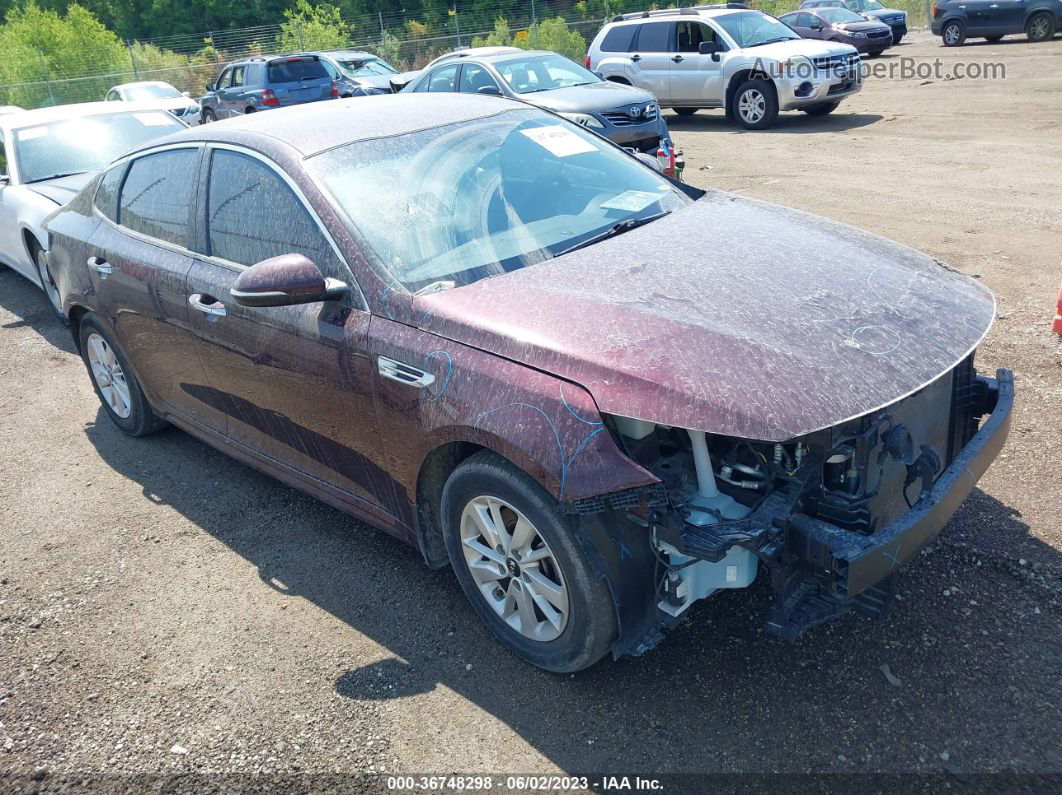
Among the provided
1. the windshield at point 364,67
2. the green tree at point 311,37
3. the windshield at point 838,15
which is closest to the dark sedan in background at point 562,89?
the windshield at point 364,67

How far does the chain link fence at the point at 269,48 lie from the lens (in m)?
29.7

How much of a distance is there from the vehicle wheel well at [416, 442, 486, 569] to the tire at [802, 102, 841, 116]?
44.6 ft

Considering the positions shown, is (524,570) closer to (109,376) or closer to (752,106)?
(109,376)

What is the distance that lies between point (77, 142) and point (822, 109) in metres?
11.8

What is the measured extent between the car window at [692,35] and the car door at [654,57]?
178 mm

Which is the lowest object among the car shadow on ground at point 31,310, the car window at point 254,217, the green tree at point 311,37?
the car shadow on ground at point 31,310

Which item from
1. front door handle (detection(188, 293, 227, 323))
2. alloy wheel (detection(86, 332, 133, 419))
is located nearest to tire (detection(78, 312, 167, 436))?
alloy wheel (detection(86, 332, 133, 419))

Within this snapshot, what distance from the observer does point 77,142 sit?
327 inches

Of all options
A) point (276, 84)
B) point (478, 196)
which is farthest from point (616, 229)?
point (276, 84)

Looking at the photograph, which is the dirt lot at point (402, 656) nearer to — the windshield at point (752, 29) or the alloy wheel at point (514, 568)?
the alloy wheel at point (514, 568)

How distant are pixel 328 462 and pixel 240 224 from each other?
1138 millimetres

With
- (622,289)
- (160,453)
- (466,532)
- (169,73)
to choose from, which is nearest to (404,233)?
(622,289)

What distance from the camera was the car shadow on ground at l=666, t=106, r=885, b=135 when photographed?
14232 millimetres

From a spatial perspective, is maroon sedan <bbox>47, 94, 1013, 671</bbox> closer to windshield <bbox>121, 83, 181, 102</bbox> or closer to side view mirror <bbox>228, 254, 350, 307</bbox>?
side view mirror <bbox>228, 254, 350, 307</bbox>
